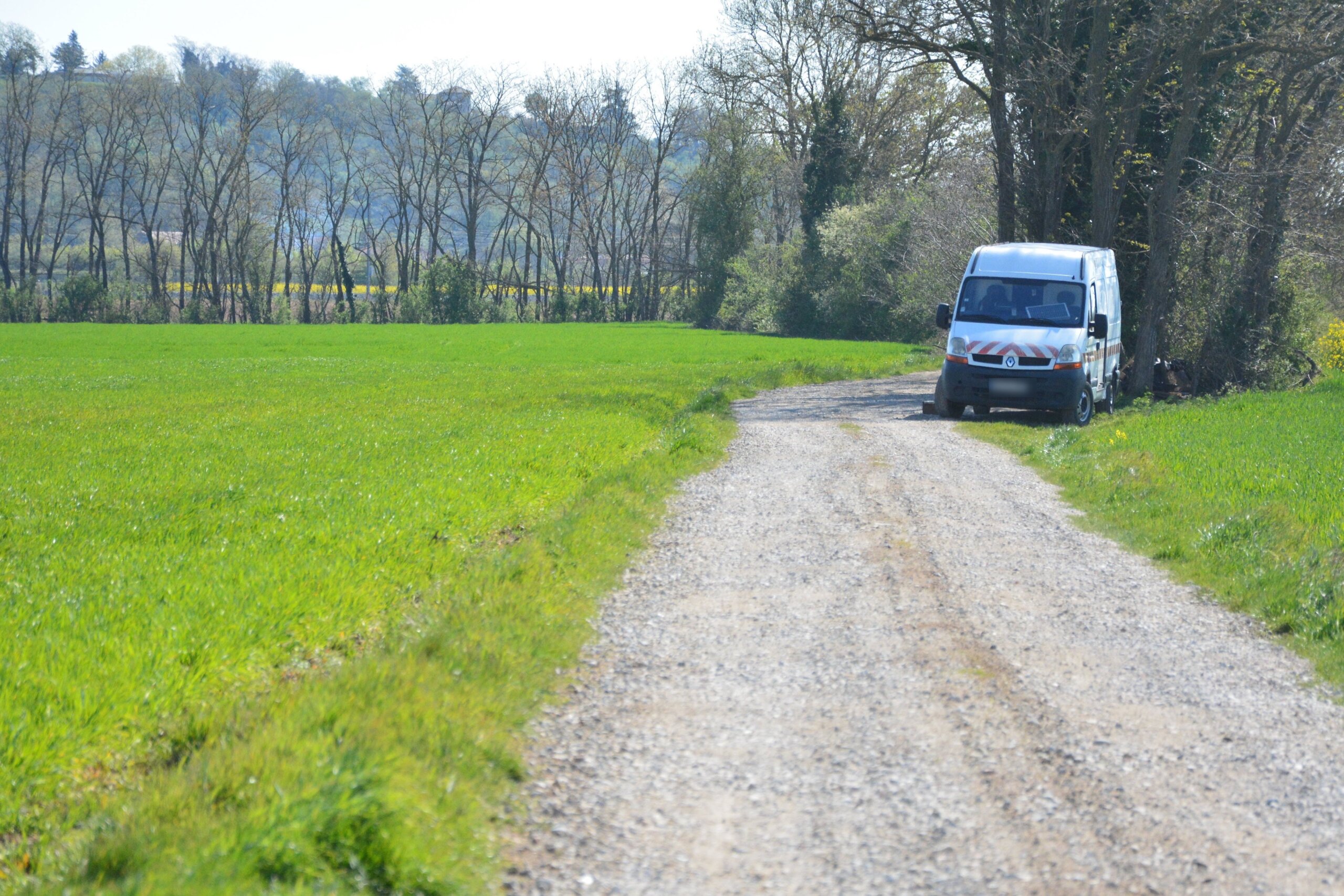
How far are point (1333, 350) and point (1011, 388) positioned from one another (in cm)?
1905

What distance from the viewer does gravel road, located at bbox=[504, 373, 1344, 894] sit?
3906mm

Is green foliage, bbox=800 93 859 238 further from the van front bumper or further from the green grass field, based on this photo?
the green grass field

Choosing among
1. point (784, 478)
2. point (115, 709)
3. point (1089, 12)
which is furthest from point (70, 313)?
point (115, 709)

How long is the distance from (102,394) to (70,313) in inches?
2134

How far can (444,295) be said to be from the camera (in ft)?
253

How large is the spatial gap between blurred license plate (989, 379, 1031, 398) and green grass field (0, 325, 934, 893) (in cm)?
524

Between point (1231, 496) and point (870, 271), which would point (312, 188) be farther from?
point (1231, 496)

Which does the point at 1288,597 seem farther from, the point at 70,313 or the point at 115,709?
the point at 70,313

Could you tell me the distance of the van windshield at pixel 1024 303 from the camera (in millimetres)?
19297

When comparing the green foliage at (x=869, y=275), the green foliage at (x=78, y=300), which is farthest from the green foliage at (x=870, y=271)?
the green foliage at (x=78, y=300)

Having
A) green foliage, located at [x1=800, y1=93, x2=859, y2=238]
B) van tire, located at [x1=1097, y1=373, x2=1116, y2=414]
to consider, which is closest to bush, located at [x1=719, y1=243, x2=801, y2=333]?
green foliage, located at [x1=800, y1=93, x2=859, y2=238]

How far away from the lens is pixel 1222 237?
25328 millimetres

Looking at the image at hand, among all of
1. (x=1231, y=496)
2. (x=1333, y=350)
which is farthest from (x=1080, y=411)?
(x=1333, y=350)

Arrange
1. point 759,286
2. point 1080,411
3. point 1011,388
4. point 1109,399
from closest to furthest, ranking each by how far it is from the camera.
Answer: point 1011,388 < point 1080,411 < point 1109,399 < point 759,286
